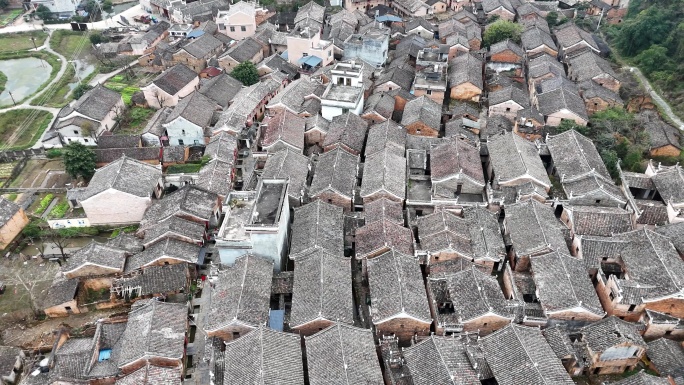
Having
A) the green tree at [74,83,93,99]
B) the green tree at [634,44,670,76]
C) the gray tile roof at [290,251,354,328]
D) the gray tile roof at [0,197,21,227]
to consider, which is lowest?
the green tree at [74,83,93,99]

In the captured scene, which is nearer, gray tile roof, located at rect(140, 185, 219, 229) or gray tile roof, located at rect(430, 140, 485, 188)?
gray tile roof, located at rect(140, 185, 219, 229)

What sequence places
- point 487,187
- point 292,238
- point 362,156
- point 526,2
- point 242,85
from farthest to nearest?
point 526,2 < point 242,85 < point 362,156 < point 487,187 < point 292,238

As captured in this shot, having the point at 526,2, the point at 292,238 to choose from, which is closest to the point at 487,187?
the point at 292,238

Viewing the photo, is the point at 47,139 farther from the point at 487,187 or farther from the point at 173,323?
the point at 487,187

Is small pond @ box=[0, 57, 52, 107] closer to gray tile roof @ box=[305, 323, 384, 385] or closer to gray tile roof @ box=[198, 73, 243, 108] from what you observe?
gray tile roof @ box=[198, 73, 243, 108]

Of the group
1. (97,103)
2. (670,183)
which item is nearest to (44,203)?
(97,103)

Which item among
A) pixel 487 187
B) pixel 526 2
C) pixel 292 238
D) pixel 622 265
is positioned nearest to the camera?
pixel 622 265

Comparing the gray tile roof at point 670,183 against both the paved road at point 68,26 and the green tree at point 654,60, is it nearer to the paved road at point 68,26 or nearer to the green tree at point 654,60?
the green tree at point 654,60

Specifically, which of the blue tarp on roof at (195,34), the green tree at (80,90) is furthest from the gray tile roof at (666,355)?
the blue tarp on roof at (195,34)

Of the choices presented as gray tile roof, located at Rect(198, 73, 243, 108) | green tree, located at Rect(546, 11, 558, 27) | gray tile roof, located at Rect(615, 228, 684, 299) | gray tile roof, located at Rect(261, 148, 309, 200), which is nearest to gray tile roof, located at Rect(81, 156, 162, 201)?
gray tile roof, located at Rect(261, 148, 309, 200)
